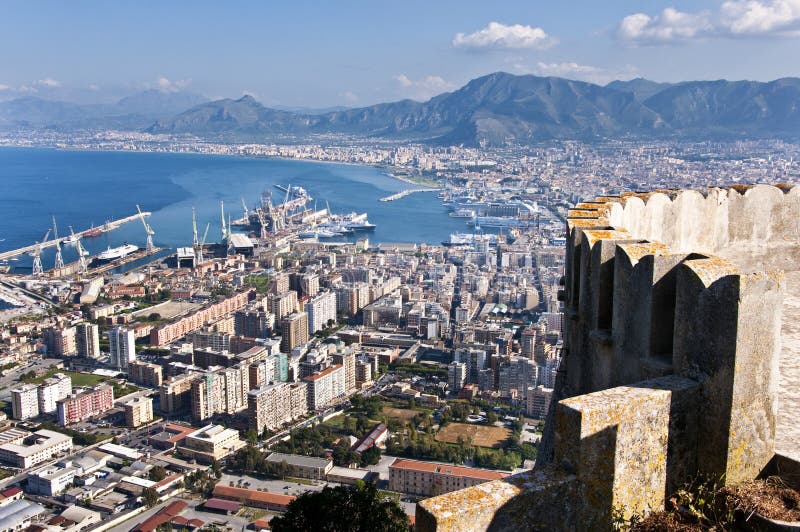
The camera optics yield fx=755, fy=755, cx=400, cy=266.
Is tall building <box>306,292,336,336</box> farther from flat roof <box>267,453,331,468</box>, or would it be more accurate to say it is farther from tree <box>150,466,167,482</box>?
tree <box>150,466,167,482</box>

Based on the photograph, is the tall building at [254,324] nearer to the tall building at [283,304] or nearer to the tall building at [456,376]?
the tall building at [283,304]

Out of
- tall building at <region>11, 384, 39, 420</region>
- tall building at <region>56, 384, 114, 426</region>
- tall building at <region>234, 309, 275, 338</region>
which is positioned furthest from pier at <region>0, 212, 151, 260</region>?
tall building at <region>56, 384, 114, 426</region>

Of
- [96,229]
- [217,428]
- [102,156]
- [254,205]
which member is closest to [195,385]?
[217,428]

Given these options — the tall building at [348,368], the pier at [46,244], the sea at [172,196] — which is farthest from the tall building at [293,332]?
the pier at [46,244]

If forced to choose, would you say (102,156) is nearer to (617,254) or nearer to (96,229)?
(96,229)

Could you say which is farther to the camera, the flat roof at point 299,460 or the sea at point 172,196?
the sea at point 172,196

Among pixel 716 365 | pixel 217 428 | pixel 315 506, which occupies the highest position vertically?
pixel 716 365

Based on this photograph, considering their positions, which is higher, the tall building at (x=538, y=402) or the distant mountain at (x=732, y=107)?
the distant mountain at (x=732, y=107)
